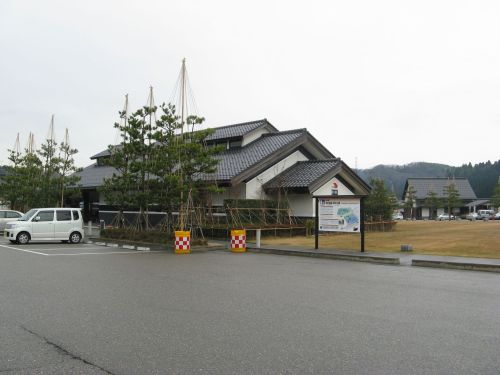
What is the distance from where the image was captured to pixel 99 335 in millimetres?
5246

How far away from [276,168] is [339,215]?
35.1 feet

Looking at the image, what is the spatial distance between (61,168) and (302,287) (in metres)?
23.9

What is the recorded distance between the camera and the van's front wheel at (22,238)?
18.7m

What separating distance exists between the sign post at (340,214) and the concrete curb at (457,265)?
2938mm

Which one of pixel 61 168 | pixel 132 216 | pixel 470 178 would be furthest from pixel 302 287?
pixel 470 178

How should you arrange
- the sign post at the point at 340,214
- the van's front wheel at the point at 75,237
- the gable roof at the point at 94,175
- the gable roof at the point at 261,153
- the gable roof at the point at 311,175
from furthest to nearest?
the gable roof at the point at 94,175 < the gable roof at the point at 311,175 < the gable roof at the point at 261,153 < the van's front wheel at the point at 75,237 < the sign post at the point at 340,214

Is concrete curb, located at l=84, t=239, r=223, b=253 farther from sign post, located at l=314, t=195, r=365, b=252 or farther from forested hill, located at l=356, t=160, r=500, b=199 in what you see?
forested hill, located at l=356, t=160, r=500, b=199

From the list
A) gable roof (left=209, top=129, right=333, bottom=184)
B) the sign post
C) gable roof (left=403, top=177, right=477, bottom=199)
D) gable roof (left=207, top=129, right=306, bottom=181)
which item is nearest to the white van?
gable roof (left=209, top=129, right=333, bottom=184)

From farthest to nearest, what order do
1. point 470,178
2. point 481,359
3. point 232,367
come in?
point 470,178
point 481,359
point 232,367

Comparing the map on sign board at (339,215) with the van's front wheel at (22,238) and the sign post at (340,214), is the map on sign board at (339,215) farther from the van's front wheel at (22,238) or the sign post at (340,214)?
the van's front wheel at (22,238)

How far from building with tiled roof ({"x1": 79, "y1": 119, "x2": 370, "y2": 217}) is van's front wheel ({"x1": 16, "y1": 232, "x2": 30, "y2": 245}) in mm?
4643

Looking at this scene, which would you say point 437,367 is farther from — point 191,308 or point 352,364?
point 191,308

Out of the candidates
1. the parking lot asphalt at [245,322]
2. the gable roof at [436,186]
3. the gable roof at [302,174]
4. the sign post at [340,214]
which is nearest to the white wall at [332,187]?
the gable roof at [302,174]

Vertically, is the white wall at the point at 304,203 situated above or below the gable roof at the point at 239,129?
below
